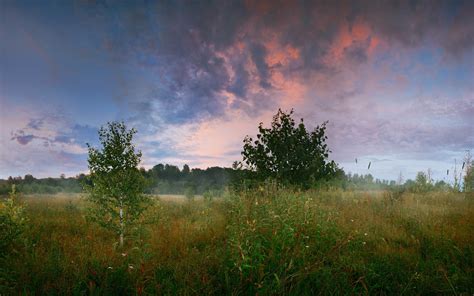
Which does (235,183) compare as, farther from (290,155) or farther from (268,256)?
(268,256)

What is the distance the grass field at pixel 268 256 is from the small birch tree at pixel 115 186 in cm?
56

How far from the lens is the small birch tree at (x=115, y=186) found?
281 inches

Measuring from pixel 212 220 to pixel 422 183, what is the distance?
551 inches

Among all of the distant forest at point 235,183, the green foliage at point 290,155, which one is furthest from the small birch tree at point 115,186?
the green foliage at point 290,155

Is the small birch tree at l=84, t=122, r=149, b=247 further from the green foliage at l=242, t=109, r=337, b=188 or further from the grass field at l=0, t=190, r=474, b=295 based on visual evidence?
the green foliage at l=242, t=109, r=337, b=188

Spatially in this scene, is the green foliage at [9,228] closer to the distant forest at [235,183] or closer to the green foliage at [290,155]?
the distant forest at [235,183]

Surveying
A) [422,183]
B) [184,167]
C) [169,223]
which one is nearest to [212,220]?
[169,223]

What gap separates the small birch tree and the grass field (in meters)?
0.56

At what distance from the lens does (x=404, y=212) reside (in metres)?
9.07

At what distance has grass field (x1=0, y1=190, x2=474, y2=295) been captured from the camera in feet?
12.1

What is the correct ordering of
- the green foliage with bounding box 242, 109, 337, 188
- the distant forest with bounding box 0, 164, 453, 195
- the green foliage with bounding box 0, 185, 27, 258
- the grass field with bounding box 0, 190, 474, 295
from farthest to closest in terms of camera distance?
1. the green foliage with bounding box 242, 109, 337, 188
2. the distant forest with bounding box 0, 164, 453, 195
3. the green foliage with bounding box 0, 185, 27, 258
4. the grass field with bounding box 0, 190, 474, 295

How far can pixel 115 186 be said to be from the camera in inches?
288

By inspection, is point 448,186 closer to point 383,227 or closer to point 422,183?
point 422,183

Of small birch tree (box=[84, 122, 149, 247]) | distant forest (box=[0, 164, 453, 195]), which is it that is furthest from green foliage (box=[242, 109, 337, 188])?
small birch tree (box=[84, 122, 149, 247])
